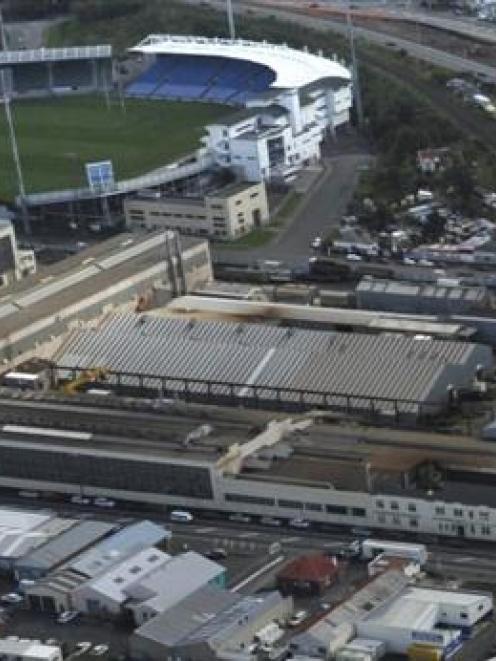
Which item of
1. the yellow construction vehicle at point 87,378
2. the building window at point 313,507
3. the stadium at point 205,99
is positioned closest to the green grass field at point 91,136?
the stadium at point 205,99

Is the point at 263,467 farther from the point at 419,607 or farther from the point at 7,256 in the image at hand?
the point at 7,256

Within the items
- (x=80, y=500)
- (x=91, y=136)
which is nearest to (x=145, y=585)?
(x=80, y=500)

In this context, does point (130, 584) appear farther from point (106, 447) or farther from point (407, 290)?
point (407, 290)

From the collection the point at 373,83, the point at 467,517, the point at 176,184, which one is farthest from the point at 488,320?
the point at 373,83

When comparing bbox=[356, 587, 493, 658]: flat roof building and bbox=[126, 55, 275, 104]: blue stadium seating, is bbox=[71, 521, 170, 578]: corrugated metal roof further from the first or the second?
bbox=[126, 55, 275, 104]: blue stadium seating

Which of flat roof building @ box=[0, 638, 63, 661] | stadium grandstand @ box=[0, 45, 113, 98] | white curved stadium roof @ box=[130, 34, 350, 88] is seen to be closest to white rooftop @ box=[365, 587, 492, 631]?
flat roof building @ box=[0, 638, 63, 661]

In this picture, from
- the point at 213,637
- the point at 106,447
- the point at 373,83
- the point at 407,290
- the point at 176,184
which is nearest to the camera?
the point at 213,637
